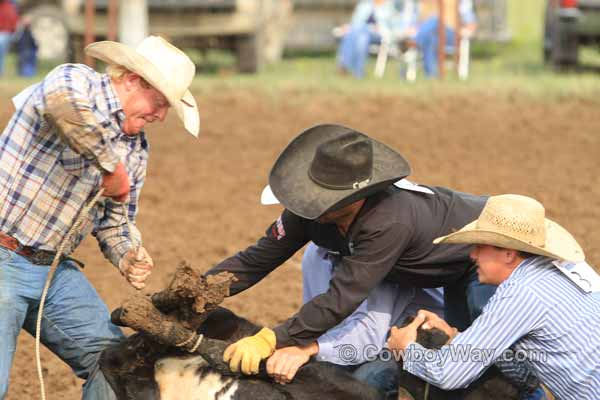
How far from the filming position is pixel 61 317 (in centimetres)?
430

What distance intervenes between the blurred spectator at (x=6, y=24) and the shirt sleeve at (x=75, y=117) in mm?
11985

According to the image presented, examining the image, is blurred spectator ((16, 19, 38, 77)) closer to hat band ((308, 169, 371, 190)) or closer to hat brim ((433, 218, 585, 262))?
hat band ((308, 169, 371, 190))

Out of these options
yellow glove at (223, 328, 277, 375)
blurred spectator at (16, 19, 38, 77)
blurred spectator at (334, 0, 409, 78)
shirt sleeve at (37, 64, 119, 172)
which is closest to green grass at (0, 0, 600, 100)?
blurred spectator at (16, 19, 38, 77)

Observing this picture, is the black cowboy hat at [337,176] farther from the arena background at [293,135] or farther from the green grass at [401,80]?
the green grass at [401,80]

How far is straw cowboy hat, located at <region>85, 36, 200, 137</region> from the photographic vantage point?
409 centimetres

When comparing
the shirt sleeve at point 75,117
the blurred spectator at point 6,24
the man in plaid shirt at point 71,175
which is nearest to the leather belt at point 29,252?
the man in plaid shirt at point 71,175

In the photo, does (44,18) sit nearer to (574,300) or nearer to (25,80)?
(25,80)

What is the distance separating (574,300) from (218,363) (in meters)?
1.31

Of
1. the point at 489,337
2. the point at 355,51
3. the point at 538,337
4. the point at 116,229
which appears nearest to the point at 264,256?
the point at 116,229

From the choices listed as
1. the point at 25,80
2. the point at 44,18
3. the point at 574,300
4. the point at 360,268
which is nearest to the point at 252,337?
the point at 360,268

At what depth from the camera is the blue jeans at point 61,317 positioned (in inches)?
161

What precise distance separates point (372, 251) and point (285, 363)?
54 centimetres

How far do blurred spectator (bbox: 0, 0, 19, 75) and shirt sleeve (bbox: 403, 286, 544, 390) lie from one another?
1253 cm

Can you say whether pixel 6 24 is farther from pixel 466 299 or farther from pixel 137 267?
pixel 466 299
